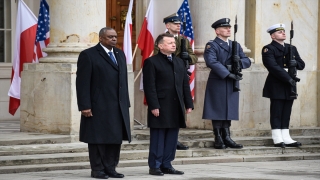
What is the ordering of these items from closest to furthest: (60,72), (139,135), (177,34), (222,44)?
(177,34)
(60,72)
(222,44)
(139,135)

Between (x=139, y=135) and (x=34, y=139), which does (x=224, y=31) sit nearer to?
(x=139, y=135)

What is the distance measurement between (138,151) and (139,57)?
3.62 meters

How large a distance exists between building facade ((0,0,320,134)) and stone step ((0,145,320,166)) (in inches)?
40.7

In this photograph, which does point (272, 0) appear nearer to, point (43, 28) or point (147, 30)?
point (147, 30)

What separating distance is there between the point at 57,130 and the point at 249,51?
12.1 ft

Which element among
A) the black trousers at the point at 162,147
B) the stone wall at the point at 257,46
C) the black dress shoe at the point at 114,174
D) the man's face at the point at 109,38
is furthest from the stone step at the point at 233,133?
the man's face at the point at 109,38

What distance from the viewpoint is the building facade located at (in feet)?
46.1

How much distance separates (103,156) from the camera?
11492 mm

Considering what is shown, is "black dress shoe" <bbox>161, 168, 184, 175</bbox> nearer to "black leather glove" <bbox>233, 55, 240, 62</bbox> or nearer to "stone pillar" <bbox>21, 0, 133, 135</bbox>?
"stone pillar" <bbox>21, 0, 133, 135</bbox>

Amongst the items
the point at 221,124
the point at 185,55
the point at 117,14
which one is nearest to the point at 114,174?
the point at 185,55

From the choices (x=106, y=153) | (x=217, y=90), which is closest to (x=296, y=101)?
(x=217, y=90)

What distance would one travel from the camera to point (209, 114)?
46.4 ft

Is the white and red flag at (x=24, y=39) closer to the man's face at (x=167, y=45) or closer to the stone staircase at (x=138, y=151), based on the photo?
the stone staircase at (x=138, y=151)

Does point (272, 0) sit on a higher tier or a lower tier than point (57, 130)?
higher
